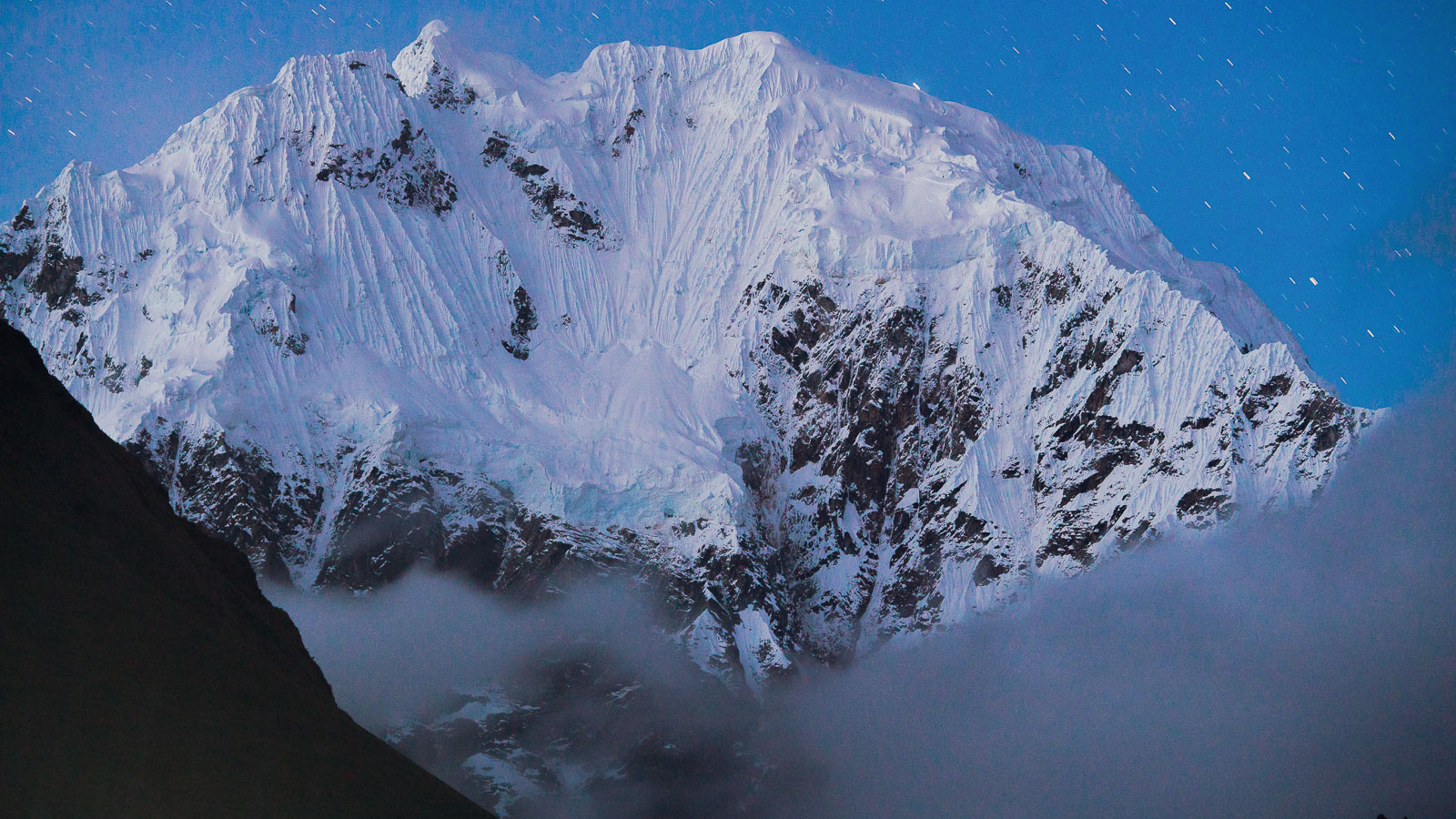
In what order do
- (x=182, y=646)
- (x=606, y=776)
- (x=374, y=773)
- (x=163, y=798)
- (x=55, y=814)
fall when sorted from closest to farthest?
1. (x=55, y=814)
2. (x=163, y=798)
3. (x=182, y=646)
4. (x=374, y=773)
5. (x=606, y=776)

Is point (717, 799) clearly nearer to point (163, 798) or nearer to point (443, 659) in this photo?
point (443, 659)

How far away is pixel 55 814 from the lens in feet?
117

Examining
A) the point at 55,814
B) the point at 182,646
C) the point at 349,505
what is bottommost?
the point at 55,814

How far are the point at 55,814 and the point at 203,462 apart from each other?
165671mm

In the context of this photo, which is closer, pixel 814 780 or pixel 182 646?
pixel 182 646

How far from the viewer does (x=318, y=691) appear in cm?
6159

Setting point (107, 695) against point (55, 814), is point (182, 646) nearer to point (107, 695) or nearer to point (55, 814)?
point (107, 695)

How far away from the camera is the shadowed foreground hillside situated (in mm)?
38969

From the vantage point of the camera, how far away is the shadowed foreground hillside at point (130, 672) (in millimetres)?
38969

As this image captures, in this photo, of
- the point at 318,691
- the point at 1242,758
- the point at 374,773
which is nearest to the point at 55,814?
the point at 374,773

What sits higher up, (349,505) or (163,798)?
(349,505)

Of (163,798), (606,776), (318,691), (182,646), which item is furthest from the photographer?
(606,776)

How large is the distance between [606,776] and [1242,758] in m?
102

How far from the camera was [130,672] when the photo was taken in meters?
44.3
